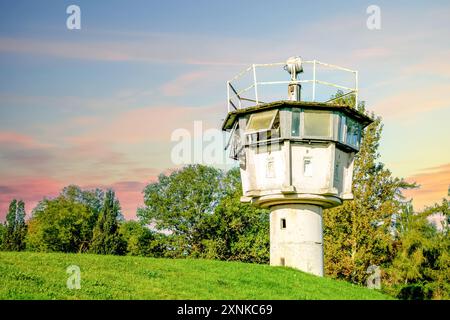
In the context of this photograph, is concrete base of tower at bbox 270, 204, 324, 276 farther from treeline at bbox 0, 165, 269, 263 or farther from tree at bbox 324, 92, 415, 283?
treeline at bbox 0, 165, 269, 263

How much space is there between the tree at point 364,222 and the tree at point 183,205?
2115cm

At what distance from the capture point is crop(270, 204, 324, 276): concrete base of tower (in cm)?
2858

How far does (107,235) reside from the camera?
61969mm

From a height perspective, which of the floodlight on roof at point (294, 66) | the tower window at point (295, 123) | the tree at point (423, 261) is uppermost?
the floodlight on roof at point (294, 66)

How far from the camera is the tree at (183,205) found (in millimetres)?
58750

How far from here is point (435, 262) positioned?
130ft

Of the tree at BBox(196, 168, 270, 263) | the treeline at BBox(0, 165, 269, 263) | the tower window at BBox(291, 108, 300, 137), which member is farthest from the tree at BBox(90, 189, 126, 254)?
the tower window at BBox(291, 108, 300, 137)

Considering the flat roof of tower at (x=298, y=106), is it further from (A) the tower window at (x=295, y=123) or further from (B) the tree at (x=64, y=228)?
(B) the tree at (x=64, y=228)

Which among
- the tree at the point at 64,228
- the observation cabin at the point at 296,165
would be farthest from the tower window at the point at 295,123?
the tree at the point at 64,228

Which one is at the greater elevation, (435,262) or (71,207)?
(71,207)

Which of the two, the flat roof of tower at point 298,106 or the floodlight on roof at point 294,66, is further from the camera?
the floodlight on roof at point 294,66
